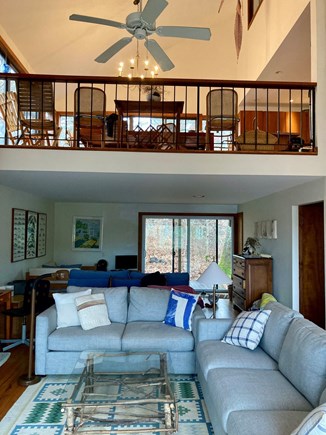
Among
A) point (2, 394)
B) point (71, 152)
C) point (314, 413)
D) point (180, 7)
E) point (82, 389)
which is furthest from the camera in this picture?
point (180, 7)

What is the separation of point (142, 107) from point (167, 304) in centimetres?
308

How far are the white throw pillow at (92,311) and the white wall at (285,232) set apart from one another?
2784 millimetres

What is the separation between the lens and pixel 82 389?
2.60 meters

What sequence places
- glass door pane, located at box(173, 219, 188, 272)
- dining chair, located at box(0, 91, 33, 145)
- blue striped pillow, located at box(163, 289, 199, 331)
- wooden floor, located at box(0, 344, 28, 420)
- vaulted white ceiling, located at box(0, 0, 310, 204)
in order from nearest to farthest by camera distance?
wooden floor, located at box(0, 344, 28, 420) < blue striped pillow, located at box(163, 289, 199, 331) < vaulted white ceiling, located at box(0, 0, 310, 204) < dining chair, located at box(0, 91, 33, 145) < glass door pane, located at box(173, 219, 188, 272)

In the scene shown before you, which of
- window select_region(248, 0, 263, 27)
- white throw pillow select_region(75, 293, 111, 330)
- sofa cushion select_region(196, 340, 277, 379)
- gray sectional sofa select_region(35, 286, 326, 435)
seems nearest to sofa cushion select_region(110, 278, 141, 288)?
gray sectional sofa select_region(35, 286, 326, 435)

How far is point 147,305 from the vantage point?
13.4 feet

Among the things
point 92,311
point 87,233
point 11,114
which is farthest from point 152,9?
point 87,233

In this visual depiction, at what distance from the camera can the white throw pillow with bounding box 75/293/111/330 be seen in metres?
3.71

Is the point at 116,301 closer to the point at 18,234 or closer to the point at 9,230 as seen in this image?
the point at 9,230

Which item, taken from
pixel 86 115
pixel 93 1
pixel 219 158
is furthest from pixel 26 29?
pixel 219 158

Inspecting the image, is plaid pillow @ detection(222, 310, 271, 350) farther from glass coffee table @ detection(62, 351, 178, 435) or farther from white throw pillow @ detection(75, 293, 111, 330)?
white throw pillow @ detection(75, 293, 111, 330)

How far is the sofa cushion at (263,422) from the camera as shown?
179 cm

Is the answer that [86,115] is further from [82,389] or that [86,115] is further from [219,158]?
[82,389]

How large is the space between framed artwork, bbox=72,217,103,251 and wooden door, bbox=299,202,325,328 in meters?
5.28
